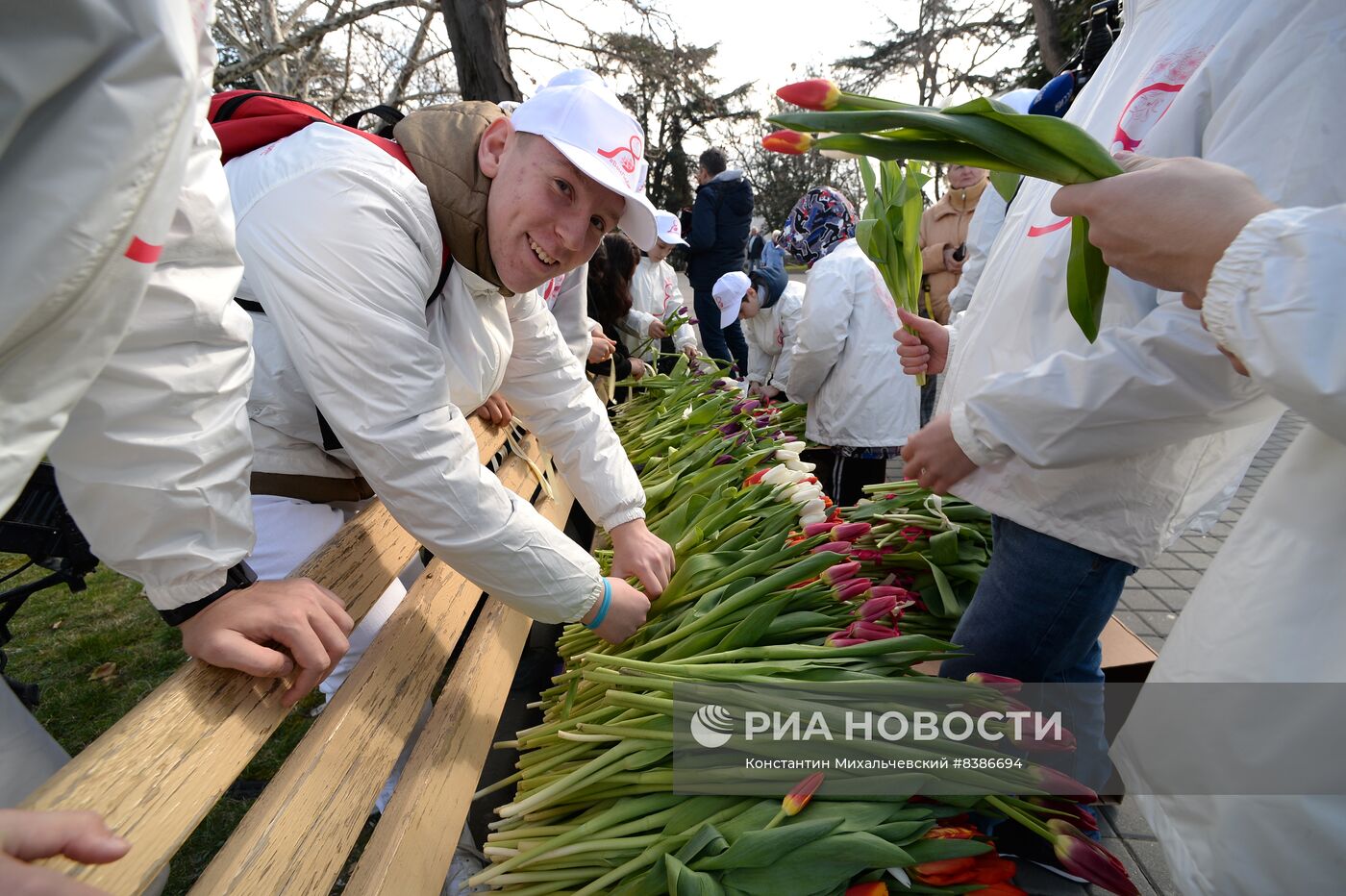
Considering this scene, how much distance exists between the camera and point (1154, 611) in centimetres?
337

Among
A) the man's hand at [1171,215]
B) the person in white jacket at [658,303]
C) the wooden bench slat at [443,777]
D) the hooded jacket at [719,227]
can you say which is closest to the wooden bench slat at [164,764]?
the wooden bench slat at [443,777]


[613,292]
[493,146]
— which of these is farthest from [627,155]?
[613,292]

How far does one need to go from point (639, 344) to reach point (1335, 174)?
3.76 metres

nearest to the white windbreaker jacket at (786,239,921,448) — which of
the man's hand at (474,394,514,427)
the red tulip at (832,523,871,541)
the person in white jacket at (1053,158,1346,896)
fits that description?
the man's hand at (474,394,514,427)

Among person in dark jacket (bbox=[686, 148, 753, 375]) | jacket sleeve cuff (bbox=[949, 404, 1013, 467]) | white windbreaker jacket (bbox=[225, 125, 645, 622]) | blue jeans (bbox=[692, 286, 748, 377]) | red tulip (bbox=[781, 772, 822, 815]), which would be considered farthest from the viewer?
person in dark jacket (bbox=[686, 148, 753, 375])

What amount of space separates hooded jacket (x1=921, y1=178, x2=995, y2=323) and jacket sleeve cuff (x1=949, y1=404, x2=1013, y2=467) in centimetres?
334

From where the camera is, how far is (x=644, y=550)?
170 cm

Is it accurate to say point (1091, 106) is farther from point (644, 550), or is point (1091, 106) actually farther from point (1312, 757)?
point (644, 550)

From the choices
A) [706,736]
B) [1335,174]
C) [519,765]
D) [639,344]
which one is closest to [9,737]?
[519,765]

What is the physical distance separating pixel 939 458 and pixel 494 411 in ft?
4.96

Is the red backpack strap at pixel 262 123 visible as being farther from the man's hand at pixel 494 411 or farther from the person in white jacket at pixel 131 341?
the man's hand at pixel 494 411

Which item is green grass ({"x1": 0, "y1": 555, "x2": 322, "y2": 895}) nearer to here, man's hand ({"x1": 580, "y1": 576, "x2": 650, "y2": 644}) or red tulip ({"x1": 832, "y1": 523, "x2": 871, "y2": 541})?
man's hand ({"x1": 580, "y1": 576, "x2": 650, "y2": 644})

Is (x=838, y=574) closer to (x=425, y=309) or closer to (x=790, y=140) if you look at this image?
(x=790, y=140)

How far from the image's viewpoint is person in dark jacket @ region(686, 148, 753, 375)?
21.7ft
